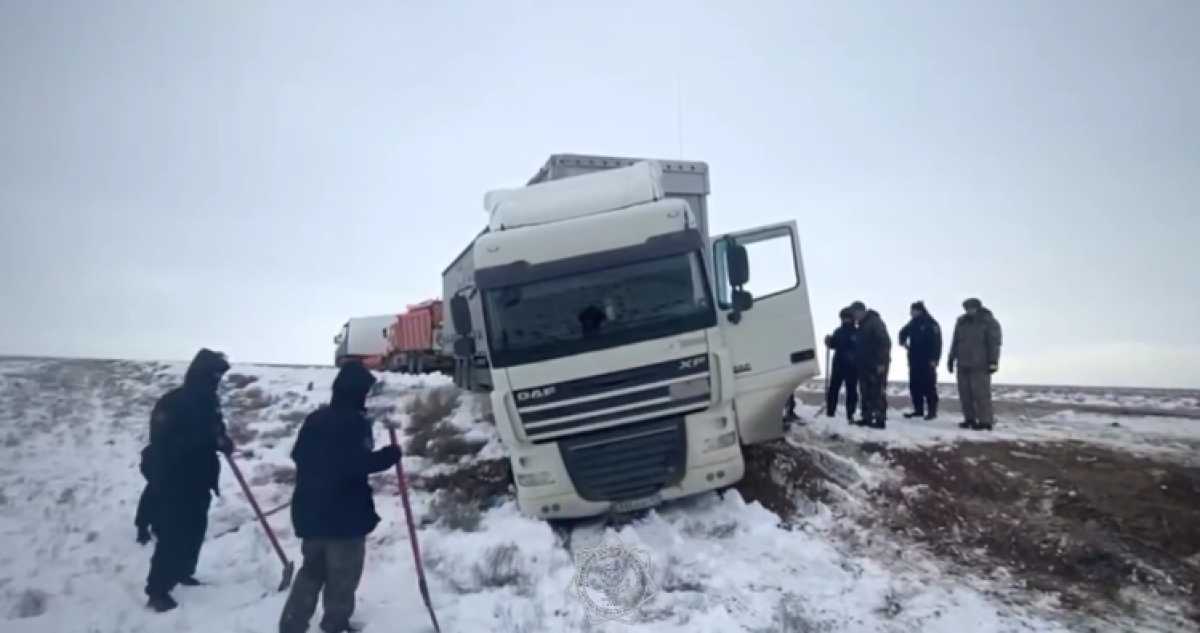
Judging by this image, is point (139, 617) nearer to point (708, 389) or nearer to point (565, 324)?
point (565, 324)

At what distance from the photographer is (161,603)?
561 centimetres

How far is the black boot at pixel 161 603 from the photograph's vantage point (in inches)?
220

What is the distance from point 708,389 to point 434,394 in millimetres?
10669

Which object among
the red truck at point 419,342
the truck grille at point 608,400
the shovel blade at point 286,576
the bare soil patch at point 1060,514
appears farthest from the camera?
the red truck at point 419,342

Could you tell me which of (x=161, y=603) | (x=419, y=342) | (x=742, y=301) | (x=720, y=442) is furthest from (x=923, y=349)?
(x=419, y=342)

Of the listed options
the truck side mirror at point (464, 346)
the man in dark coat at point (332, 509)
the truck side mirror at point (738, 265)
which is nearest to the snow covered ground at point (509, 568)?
the man in dark coat at point (332, 509)

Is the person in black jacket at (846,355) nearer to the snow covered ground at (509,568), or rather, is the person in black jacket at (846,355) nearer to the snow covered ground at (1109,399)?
the snow covered ground at (509,568)

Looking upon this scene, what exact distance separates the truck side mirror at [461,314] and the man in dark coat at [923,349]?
754 centimetres

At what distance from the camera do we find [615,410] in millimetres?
7195

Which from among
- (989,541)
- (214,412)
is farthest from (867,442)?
(214,412)

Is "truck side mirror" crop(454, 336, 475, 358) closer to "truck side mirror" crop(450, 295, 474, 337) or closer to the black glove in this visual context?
"truck side mirror" crop(450, 295, 474, 337)

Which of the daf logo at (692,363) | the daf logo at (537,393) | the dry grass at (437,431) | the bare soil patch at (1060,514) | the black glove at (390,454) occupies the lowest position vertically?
the bare soil patch at (1060,514)

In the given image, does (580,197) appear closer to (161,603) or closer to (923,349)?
(161,603)

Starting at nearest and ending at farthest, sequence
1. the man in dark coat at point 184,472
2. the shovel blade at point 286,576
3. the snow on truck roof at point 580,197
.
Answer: the man in dark coat at point 184,472 < the shovel blade at point 286,576 < the snow on truck roof at point 580,197
